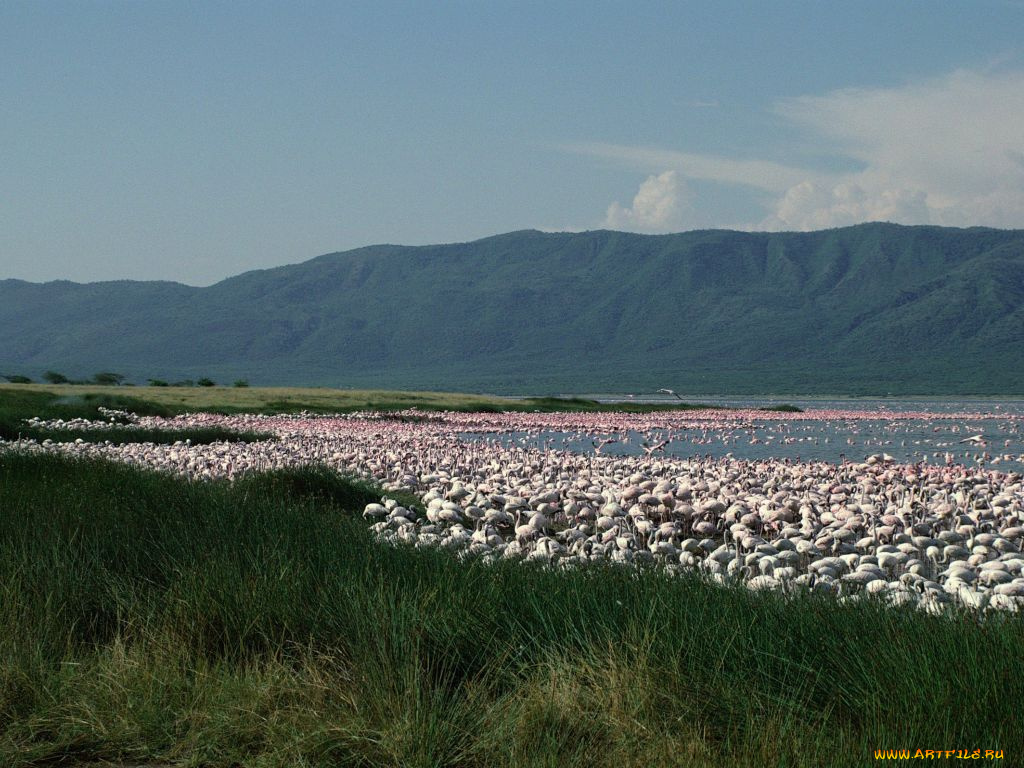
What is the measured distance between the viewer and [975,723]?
13.3ft

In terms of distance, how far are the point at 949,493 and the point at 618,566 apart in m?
8.10

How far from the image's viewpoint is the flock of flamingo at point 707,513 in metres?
8.23

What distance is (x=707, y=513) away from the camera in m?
11.7

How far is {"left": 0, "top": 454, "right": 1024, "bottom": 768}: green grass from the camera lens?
4.25 meters

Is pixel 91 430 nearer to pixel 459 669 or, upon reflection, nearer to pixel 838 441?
pixel 838 441

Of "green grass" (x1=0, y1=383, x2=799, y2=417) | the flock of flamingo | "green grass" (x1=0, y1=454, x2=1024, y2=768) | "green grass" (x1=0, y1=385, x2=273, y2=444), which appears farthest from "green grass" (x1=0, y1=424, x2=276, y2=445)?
"green grass" (x1=0, y1=454, x2=1024, y2=768)

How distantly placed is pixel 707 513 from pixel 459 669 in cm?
695

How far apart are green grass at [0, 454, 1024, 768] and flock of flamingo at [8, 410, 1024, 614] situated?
1090 millimetres

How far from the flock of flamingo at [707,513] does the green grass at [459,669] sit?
1.09 metres

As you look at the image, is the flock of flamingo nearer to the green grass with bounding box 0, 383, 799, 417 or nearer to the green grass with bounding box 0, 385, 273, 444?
the green grass with bounding box 0, 385, 273, 444

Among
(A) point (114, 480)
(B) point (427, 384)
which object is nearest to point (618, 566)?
(A) point (114, 480)

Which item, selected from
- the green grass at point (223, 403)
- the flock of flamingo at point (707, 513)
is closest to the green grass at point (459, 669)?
the flock of flamingo at point (707, 513)

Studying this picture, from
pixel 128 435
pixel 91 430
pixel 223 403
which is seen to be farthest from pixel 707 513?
pixel 223 403

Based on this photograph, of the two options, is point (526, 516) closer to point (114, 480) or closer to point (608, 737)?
point (114, 480)
